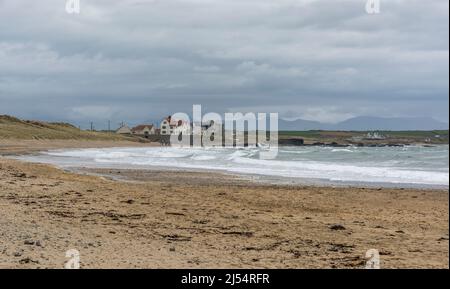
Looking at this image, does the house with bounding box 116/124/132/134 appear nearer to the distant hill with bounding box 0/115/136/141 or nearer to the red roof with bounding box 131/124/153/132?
the red roof with bounding box 131/124/153/132

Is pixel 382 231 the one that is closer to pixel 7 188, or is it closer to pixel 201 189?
pixel 201 189

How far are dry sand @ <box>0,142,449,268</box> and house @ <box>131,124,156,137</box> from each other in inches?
5238

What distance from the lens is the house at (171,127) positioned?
13862cm

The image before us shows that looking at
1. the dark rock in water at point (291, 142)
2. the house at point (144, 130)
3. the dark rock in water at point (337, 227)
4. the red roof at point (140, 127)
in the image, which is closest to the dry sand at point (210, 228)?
the dark rock in water at point (337, 227)

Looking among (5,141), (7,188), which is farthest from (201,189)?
(5,141)

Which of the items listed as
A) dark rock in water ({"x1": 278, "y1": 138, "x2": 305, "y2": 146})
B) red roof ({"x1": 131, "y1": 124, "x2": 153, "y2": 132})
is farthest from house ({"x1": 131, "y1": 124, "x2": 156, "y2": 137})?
dark rock in water ({"x1": 278, "y1": 138, "x2": 305, "y2": 146})

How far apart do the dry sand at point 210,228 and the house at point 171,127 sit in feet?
398

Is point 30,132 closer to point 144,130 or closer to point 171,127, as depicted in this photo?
point 171,127

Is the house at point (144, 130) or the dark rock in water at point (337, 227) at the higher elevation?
the house at point (144, 130)

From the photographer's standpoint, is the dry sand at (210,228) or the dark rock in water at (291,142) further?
Answer: the dark rock in water at (291,142)

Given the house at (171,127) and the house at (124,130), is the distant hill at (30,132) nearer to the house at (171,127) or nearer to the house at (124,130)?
the house at (171,127)

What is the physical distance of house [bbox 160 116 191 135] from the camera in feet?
455

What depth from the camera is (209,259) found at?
794cm
